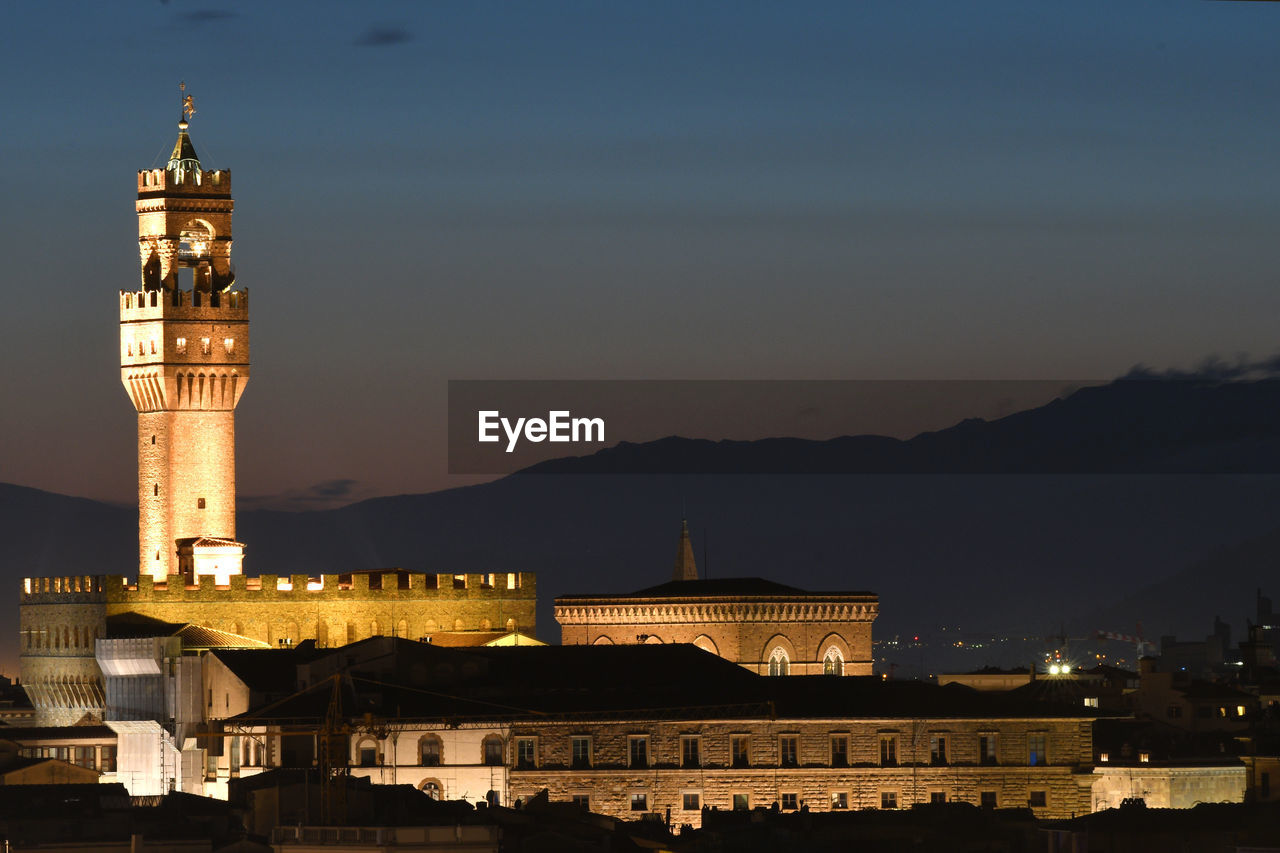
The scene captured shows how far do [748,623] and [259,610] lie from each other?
44.2ft

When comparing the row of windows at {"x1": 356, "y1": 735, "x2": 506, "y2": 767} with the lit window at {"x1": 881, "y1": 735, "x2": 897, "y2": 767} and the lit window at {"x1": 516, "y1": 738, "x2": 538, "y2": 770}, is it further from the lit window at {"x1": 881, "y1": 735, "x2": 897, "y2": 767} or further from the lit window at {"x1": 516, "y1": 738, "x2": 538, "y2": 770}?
the lit window at {"x1": 881, "y1": 735, "x2": 897, "y2": 767}

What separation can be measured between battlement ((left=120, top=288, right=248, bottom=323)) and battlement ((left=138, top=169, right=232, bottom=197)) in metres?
3.05

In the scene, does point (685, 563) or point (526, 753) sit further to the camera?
point (685, 563)

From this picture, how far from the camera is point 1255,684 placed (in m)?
122

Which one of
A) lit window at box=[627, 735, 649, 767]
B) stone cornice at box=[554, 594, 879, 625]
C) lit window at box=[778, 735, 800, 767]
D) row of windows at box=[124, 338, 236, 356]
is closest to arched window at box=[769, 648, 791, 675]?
stone cornice at box=[554, 594, 879, 625]

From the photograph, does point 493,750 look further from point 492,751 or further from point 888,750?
point 888,750

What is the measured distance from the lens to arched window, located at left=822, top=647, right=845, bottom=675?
9694 cm

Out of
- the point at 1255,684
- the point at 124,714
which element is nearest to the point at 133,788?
the point at 124,714

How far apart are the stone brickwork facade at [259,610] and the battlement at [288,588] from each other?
0.03m

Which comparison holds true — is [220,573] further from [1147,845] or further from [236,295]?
[1147,845]

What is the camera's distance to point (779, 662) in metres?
96.2

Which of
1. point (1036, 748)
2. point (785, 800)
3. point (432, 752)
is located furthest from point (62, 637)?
point (1036, 748)

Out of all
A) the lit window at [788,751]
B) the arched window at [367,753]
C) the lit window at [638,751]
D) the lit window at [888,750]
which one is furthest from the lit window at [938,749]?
the arched window at [367,753]

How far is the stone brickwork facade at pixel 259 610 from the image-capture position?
95.8m
